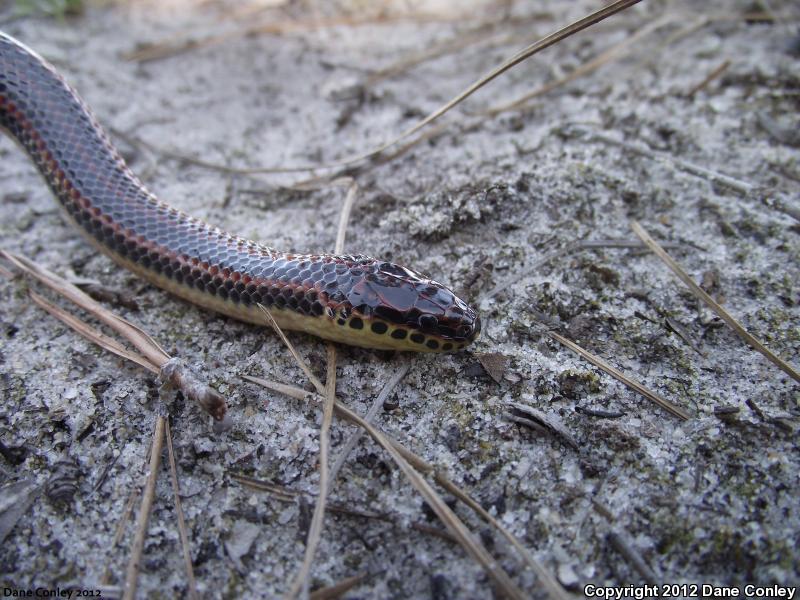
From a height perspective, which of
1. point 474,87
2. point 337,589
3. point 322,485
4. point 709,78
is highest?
point 474,87

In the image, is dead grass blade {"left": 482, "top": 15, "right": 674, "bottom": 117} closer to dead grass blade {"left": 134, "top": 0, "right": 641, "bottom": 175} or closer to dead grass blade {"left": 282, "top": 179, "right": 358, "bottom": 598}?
dead grass blade {"left": 134, "top": 0, "right": 641, "bottom": 175}

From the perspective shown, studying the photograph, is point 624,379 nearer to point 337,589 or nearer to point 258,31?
point 337,589

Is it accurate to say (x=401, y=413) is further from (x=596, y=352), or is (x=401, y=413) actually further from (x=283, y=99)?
(x=283, y=99)

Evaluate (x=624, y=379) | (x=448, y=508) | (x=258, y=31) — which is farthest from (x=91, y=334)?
(x=258, y=31)

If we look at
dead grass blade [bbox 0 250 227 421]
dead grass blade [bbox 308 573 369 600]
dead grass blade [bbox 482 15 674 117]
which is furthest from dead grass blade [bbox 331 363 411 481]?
dead grass blade [bbox 482 15 674 117]

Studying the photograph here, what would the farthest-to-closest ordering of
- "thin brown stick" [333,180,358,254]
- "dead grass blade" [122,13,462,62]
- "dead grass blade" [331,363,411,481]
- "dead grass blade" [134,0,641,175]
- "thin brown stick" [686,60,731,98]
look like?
"dead grass blade" [122,13,462,62] → "thin brown stick" [686,60,731,98] → "thin brown stick" [333,180,358,254] → "dead grass blade" [134,0,641,175] → "dead grass blade" [331,363,411,481]

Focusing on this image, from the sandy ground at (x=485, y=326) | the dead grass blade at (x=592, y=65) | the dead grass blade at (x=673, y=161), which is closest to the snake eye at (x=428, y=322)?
the sandy ground at (x=485, y=326)

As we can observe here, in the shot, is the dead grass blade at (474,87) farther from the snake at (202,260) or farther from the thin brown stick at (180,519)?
the thin brown stick at (180,519)
